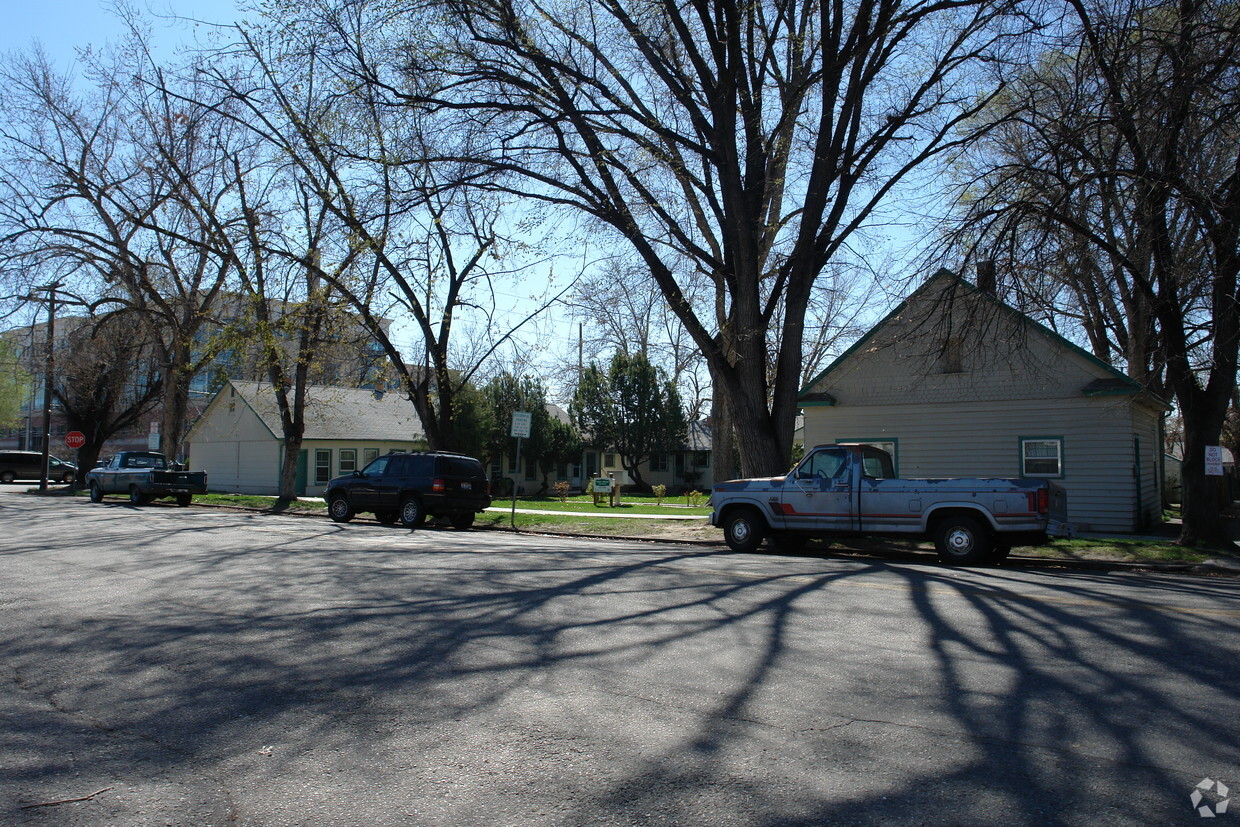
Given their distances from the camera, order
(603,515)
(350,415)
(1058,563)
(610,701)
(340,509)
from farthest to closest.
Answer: (350,415), (603,515), (340,509), (1058,563), (610,701)

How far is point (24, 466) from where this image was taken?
57.0m

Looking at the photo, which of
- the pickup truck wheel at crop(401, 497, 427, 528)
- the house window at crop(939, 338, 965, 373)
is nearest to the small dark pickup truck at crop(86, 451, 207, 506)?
the pickup truck wheel at crop(401, 497, 427, 528)

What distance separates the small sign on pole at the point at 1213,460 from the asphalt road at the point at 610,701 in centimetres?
636

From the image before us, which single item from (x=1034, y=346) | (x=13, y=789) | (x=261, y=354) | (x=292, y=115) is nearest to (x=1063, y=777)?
(x=13, y=789)

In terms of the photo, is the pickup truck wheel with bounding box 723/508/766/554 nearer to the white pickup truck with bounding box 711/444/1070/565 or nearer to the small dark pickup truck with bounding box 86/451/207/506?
the white pickup truck with bounding box 711/444/1070/565

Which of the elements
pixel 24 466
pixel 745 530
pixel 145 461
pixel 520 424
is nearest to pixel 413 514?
pixel 520 424

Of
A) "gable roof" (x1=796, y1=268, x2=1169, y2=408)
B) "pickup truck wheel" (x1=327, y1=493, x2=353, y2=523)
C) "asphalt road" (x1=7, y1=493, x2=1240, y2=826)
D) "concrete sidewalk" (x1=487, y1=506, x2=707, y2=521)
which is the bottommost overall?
"asphalt road" (x1=7, y1=493, x2=1240, y2=826)

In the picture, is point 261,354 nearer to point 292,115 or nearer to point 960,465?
point 292,115

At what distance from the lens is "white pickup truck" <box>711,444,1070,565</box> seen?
42.7 ft

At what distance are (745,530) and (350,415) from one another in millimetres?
29355

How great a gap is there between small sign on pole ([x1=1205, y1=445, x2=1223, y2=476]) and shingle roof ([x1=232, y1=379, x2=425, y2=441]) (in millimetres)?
29585

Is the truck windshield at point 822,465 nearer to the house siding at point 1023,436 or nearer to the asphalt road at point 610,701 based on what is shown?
the asphalt road at point 610,701

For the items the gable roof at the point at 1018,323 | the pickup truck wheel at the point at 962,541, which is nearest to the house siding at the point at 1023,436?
the gable roof at the point at 1018,323

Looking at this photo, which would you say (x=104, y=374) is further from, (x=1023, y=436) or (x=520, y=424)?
(x=1023, y=436)
